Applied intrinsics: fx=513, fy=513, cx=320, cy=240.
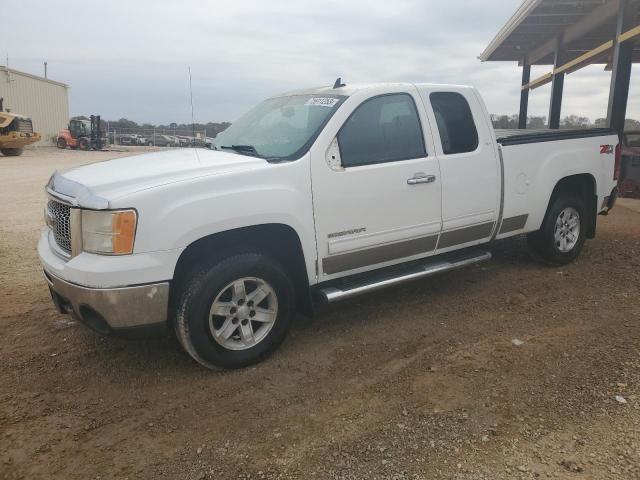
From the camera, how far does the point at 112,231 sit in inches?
118

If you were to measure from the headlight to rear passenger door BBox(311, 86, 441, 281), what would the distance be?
128 cm

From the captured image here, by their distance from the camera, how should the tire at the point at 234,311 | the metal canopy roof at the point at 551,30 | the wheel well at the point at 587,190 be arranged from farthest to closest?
the metal canopy roof at the point at 551,30
the wheel well at the point at 587,190
the tire at the point at 234,311

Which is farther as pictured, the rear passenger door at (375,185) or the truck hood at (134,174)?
the rear passenger door at (375,185)

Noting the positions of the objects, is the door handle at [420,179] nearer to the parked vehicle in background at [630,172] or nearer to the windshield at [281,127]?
the windshield at [281,127]

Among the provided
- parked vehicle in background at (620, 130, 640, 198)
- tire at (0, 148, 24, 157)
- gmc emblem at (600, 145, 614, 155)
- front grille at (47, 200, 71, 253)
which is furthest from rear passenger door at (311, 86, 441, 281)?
tire at (0, 148, 24, 157)

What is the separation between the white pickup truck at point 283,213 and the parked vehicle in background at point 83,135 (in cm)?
3459

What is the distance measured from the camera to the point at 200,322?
129 inches

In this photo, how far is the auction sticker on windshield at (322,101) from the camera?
402 centimetres

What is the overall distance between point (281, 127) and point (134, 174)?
1.31 m

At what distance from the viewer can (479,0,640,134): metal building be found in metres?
9.52

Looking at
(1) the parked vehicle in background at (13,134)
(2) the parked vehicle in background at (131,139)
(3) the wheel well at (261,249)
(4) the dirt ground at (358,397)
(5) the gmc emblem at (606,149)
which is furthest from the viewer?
(2) the parked vehicle in background at (131,139)

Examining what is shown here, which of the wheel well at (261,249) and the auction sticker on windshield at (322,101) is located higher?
the auction sticker on windshield at (322,101)

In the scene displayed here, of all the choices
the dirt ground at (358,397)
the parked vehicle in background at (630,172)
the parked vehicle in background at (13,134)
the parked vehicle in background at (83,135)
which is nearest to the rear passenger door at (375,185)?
the dirt ground at (358,397)

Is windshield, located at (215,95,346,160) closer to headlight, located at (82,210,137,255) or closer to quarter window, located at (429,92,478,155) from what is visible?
quarter window, located at (429,92,478,155)
